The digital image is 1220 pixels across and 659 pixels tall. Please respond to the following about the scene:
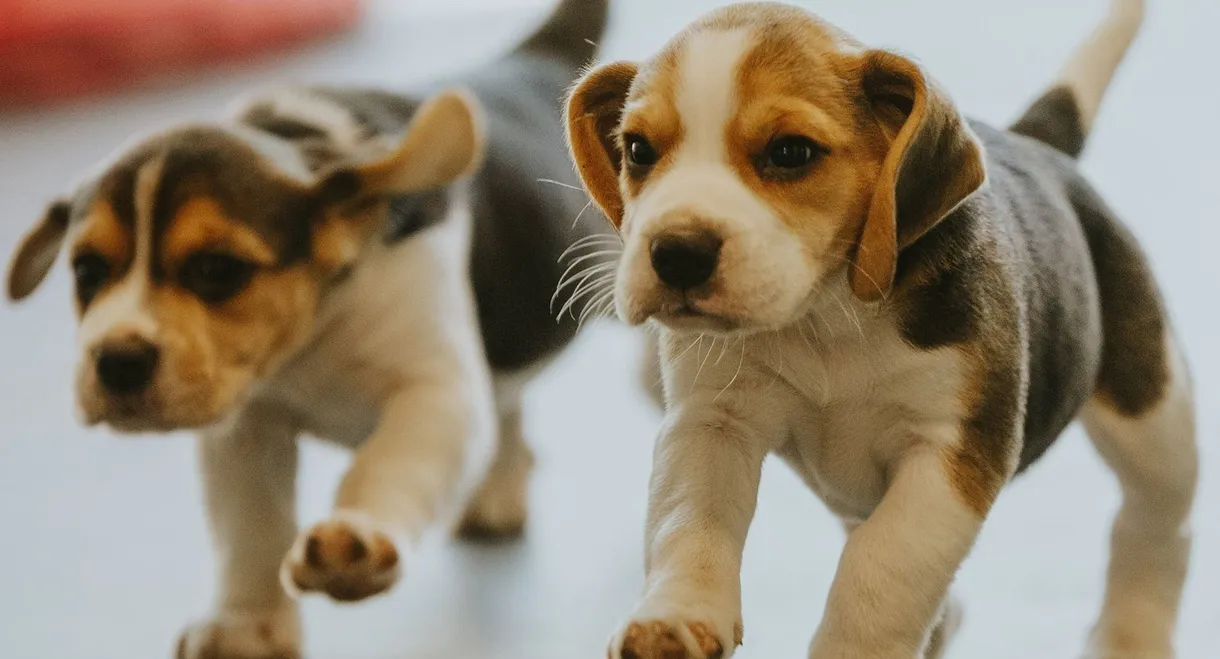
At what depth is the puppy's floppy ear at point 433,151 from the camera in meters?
1.84

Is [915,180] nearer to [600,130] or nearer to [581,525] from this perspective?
[600,130]

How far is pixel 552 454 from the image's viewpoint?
8.35ft

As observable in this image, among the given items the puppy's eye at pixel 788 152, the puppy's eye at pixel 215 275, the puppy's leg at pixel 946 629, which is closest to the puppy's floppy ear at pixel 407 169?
the puppy's eye at pixel 215 275

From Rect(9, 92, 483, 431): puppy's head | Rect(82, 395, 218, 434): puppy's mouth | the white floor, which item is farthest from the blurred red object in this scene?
Rect(82, 395, 218, 434): puppy's mouth

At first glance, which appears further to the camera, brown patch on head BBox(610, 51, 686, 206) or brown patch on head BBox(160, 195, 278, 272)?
brown patch on head BBox(160, 195, 278, 272)

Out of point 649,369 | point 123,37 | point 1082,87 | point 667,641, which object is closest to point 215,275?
point 649,369

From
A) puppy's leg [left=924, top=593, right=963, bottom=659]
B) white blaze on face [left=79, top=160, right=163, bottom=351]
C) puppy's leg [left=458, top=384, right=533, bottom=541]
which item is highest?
white blaze on face [left=79, top=160, right=163, bottom=351]

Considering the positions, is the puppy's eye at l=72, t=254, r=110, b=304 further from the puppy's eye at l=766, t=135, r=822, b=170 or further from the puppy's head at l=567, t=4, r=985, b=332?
the puppy's eye at l=766, t=135, r=822, b=170

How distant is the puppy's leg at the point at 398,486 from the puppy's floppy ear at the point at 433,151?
0.24 meters

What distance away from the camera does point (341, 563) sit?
1.54 meters

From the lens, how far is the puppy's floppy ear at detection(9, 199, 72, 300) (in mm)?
1944

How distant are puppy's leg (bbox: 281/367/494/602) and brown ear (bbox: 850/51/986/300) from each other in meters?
0.57

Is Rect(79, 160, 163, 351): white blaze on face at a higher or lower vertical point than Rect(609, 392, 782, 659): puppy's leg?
lower

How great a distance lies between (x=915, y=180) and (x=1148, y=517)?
68 cm
